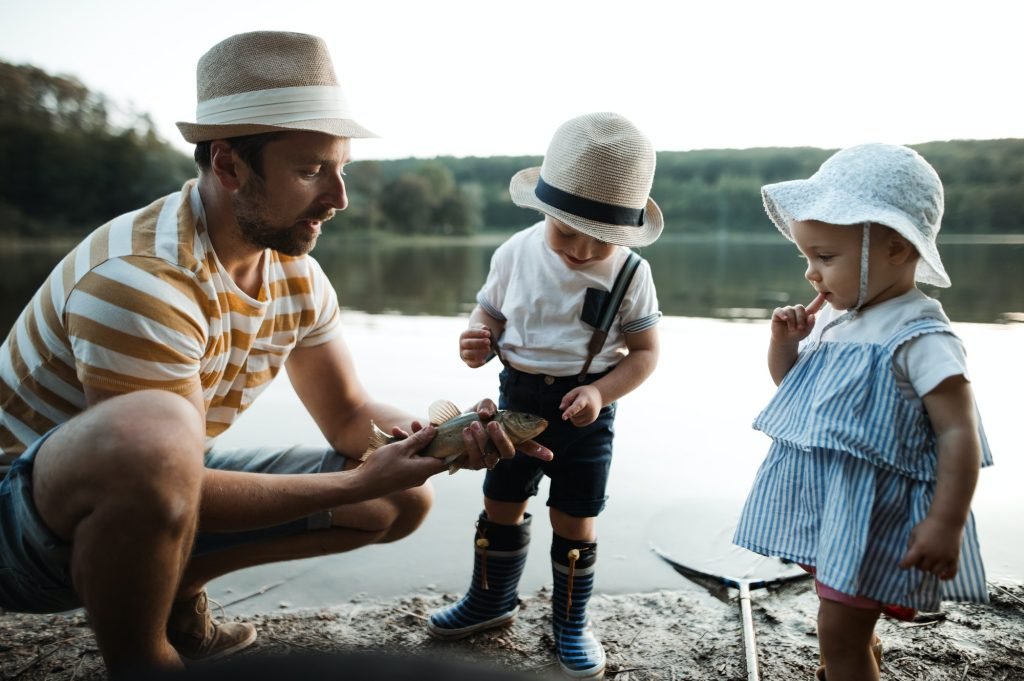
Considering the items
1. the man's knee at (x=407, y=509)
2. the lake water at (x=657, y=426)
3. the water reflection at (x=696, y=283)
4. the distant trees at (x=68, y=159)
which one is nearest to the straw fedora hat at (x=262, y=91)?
the man's knee at (x=407, y=509)

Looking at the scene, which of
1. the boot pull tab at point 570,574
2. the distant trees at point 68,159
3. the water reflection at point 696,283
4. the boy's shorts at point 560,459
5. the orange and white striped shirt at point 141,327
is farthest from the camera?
the distant trees at point 68,159

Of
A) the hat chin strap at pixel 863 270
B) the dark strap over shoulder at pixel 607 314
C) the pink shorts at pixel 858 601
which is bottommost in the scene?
the pink shorts at pixel 858 601

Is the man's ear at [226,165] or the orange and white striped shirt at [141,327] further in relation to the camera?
the man's ear at [226,165]

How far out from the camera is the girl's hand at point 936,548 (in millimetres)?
1697

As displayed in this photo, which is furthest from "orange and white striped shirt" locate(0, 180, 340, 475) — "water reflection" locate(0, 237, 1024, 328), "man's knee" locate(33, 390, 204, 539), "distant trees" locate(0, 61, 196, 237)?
"distant trees" locate(0, 61, 196, 237)

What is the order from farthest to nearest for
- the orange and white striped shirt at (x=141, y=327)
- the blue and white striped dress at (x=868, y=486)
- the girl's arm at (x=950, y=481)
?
the orange and white striped shirt at (x=141, y=327), the blue and white striped dress at (x=868, y=486), the girl's arm at (x=950, y=481)

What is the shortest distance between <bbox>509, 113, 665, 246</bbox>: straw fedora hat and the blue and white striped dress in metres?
0.77

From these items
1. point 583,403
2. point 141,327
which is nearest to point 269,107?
point 141,327

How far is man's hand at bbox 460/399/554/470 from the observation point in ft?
6.93

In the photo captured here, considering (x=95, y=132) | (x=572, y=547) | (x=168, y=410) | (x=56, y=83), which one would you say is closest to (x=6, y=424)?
(x=168, y=410)

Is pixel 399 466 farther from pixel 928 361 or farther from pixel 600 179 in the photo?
pixel 928 361

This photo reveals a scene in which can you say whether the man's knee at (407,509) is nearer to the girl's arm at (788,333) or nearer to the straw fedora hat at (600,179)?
the straw fedora hat at (600,179)

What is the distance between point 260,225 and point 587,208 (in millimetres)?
961

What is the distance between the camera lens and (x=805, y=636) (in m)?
2.36
